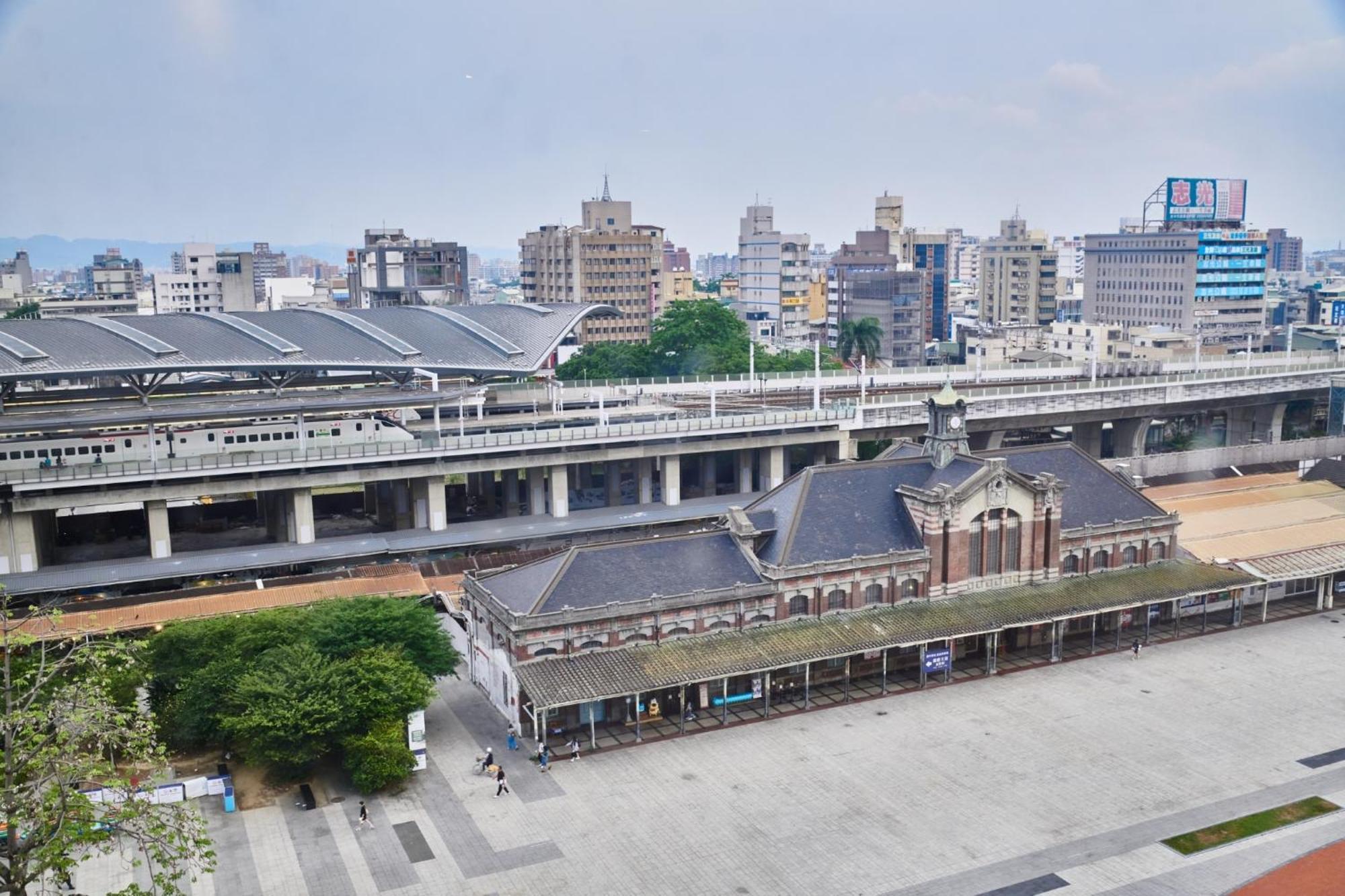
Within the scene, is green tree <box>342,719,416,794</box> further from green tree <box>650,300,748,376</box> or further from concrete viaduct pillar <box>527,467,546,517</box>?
green tree <box>650,300,748,376</box>

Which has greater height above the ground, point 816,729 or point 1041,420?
point 1041,420

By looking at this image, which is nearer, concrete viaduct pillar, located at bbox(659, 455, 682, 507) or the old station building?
the old station building

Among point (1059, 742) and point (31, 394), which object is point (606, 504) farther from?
point (1059, 742)

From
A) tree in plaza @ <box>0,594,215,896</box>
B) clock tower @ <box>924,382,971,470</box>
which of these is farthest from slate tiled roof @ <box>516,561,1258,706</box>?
tree in plaza @ <box>0,594,215,896</box>

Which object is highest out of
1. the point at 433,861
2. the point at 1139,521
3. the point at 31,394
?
the point at 31,394

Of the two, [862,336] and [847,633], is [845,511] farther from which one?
[862,336]

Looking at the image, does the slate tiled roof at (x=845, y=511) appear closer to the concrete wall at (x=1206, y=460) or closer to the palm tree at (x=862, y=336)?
the concrete wall at (x=1206, y=460)

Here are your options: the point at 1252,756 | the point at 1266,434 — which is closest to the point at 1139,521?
the point at 1252,756
